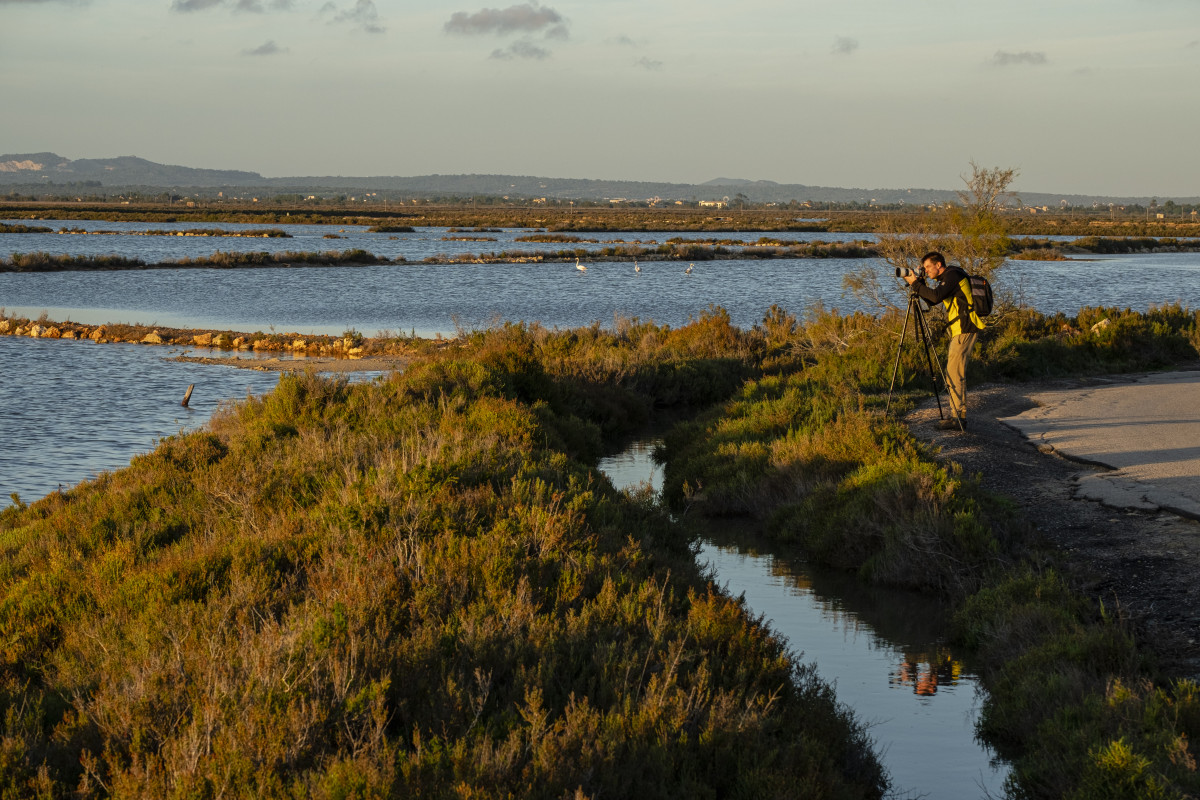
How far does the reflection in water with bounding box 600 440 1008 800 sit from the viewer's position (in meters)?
6.31

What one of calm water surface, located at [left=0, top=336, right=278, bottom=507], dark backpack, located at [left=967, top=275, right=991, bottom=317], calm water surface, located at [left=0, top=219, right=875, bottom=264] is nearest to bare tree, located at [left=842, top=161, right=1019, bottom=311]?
dark backpack, located at [left=967, top=275, right=991, bottom=317]

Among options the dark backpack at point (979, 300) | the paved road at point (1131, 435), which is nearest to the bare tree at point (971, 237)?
the paved road at point (1131, 435)

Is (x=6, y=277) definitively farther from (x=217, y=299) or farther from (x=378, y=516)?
(x=378, y=516)

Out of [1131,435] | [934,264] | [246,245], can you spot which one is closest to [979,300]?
[934,264]

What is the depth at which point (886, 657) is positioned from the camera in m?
8.20

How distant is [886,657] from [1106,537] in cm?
250

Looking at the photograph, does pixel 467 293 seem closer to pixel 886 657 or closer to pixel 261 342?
pixel 261 342

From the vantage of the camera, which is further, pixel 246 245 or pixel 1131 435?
pixel 246 245

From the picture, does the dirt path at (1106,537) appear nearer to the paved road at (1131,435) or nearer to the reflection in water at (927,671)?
the paved road at (1131,435)

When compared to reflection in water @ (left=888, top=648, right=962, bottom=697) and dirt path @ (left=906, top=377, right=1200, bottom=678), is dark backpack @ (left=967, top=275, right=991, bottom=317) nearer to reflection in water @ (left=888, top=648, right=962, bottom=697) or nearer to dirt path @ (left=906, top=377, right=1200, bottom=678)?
dirt path @ (left=906, top=377, right=1200, bottom=678)

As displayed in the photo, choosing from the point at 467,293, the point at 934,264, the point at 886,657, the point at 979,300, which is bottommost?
the point at 886,657

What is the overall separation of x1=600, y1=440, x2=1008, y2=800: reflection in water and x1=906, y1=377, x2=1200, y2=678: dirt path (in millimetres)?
1235

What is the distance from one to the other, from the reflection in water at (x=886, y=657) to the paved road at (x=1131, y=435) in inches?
102

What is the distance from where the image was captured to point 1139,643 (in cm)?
708
